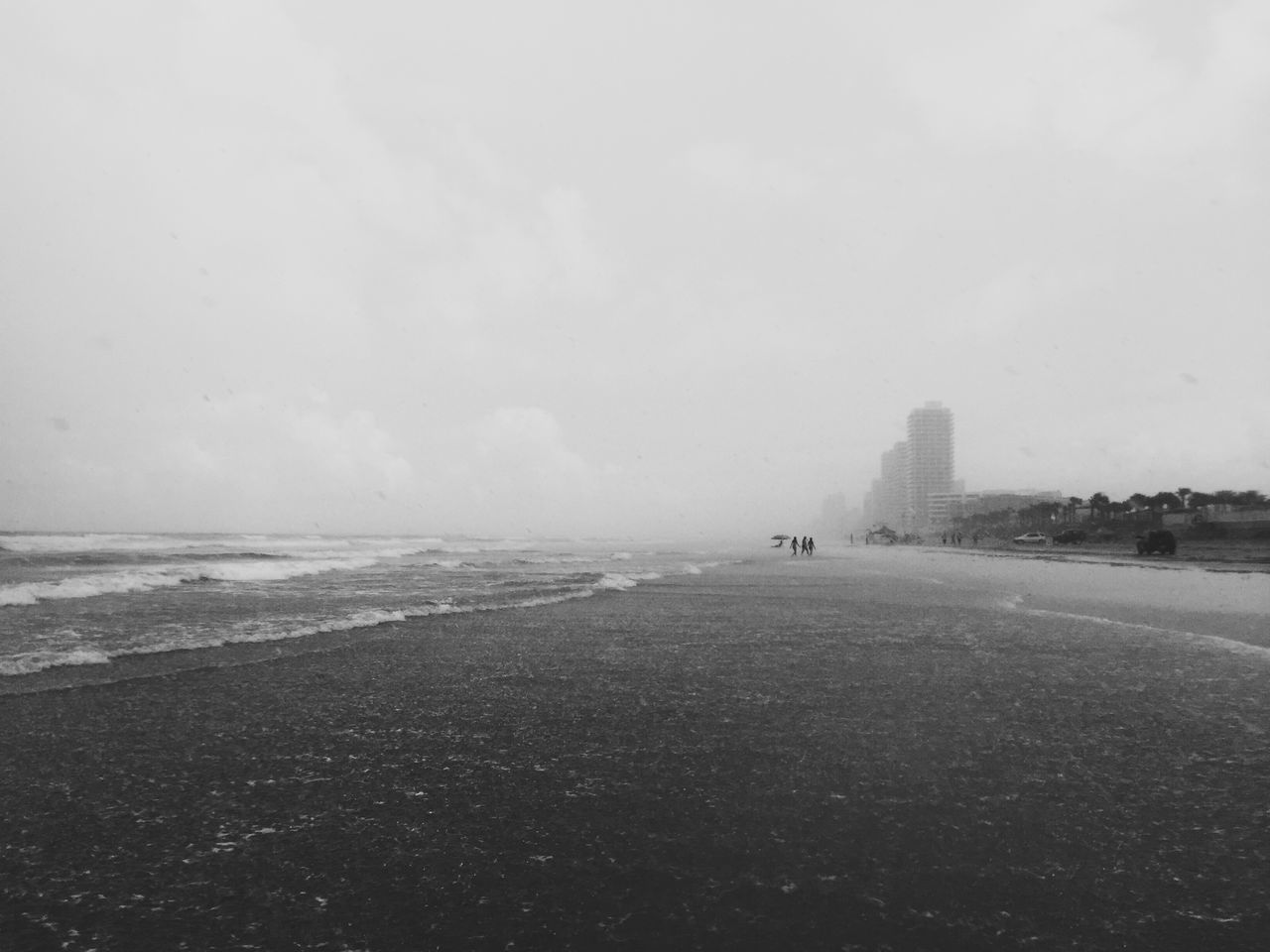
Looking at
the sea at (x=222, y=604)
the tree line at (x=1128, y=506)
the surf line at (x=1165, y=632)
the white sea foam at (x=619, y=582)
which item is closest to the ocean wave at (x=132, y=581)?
the sea at (x=222, y=604)

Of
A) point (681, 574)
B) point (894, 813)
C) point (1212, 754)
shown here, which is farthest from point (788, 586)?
point (894, 813)

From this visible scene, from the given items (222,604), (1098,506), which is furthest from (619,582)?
(1098,506)

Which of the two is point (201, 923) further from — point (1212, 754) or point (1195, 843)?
point (1212, 754)

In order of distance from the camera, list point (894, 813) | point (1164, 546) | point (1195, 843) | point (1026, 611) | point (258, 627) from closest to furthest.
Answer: point (1195, 843) → point (894, 813) → point (258, 627) → point (1026, 611) → point (1164, 546)

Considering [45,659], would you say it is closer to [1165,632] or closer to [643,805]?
[643,805]

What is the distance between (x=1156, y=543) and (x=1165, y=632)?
181 ft

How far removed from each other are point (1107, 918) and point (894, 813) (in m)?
1.46

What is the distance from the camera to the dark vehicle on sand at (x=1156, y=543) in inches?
2248

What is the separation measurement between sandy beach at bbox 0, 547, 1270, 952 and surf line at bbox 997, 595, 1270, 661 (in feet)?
5.75

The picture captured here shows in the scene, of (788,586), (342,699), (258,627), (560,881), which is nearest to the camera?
(560,881)

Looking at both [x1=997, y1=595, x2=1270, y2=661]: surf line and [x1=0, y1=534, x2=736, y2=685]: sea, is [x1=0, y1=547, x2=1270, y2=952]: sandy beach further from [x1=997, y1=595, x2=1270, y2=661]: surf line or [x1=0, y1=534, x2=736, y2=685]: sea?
[x1=0, y1=534, x2=736, y2=685]: sea

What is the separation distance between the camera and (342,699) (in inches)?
331

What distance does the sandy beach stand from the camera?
3.51m

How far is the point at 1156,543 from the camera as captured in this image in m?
57.1
